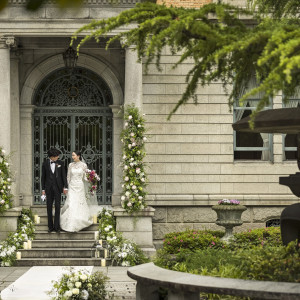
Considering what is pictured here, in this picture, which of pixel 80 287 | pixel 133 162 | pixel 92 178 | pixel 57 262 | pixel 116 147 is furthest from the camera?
pixel 116 147

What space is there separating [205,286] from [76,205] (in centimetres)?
957

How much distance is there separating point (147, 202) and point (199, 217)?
4.73ft

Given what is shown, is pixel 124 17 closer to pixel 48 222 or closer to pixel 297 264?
pixel 297 264

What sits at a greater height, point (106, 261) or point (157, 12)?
point (157, 12)

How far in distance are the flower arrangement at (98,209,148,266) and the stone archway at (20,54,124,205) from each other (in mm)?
2245

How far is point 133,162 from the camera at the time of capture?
15.4 metres

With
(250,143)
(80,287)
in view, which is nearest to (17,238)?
(80,287)

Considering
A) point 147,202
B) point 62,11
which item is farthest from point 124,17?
point 147,202

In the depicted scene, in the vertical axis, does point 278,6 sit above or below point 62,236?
above

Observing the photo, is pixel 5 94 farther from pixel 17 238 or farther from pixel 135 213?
pixel 135 213

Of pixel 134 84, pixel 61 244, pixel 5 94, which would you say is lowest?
pixel 61 244

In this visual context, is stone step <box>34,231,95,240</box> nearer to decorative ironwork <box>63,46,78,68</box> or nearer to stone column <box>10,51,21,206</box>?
stone column <box>10,51,21,206</box>

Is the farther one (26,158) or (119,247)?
(26,158)

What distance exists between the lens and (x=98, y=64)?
18.0 meters
